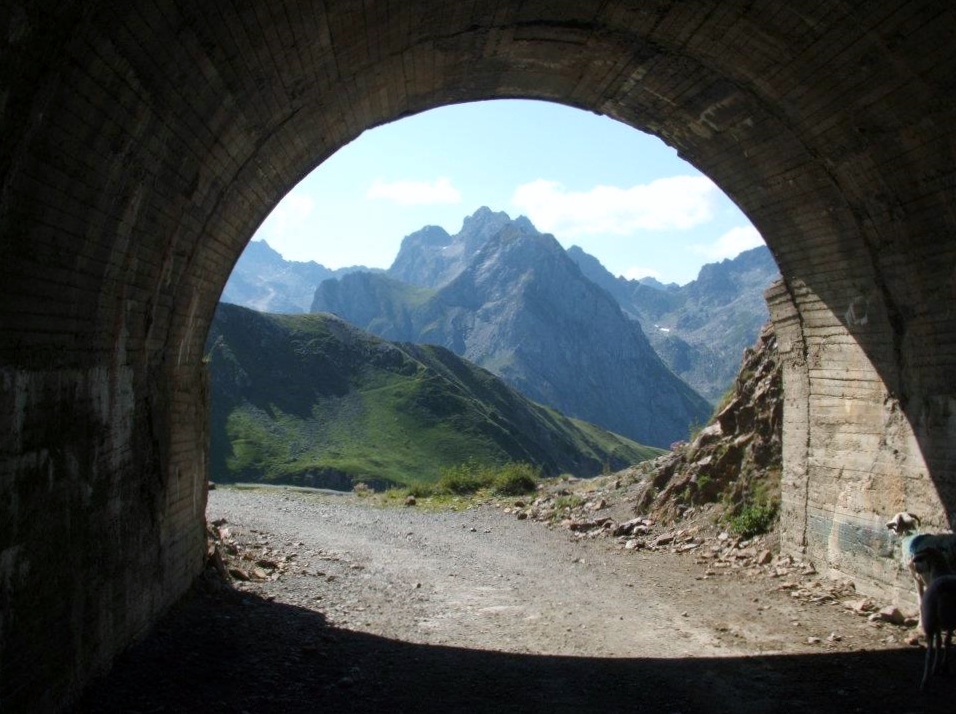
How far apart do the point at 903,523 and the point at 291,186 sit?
6.63m

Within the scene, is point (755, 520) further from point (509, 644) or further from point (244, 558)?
point (244, 558)

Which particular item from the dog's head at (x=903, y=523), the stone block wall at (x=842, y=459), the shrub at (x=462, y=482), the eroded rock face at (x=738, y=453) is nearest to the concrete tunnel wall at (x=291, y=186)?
the stone block wall at (x=842, y=459)

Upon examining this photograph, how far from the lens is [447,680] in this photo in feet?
19.0

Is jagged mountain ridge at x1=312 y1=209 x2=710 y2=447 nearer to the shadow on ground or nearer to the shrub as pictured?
the shrub

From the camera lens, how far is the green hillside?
2179 inches

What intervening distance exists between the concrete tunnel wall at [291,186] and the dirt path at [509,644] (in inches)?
24.6

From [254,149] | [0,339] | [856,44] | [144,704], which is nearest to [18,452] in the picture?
[0,339]

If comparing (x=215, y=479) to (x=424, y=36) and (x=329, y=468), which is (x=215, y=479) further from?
(x=424, y=36)

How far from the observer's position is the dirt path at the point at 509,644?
5301mm

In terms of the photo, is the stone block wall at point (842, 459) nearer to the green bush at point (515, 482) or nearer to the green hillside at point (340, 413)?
the green bush at point (515, 482)

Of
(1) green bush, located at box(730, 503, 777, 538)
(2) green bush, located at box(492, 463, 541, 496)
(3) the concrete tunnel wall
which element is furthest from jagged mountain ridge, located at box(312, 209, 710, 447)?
(3) the concrete tunnel wall

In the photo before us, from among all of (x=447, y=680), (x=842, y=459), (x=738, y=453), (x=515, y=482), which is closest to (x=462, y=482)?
(x=515, y=482)

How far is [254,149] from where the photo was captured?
636 cm

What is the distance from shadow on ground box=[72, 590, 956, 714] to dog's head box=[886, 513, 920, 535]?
49.4 inches
